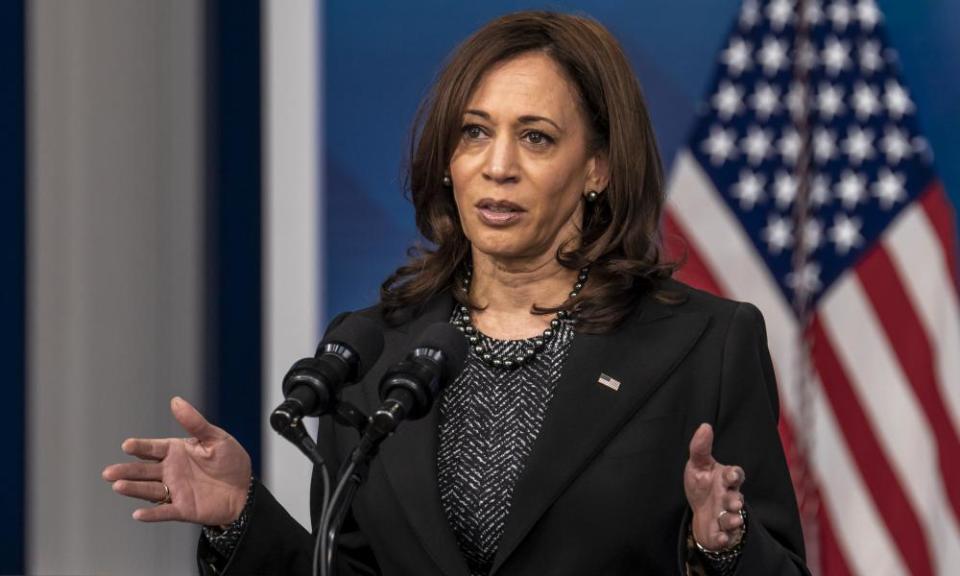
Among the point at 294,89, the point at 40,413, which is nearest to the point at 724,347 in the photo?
the point at 294,89

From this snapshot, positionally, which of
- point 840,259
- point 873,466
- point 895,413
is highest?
point 840,259

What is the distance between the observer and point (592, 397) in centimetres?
203

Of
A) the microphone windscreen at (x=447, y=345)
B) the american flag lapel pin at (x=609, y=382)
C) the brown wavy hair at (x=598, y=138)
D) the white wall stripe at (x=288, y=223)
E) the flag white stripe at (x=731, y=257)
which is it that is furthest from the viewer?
the white wall stripe at (x=288, y=223)

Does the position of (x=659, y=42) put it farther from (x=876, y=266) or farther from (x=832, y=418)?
(x=832, y=418)

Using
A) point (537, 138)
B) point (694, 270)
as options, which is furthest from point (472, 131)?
point (694, 270)

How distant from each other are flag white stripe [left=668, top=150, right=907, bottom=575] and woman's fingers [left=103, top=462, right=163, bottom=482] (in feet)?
6.38

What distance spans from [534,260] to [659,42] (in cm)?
157

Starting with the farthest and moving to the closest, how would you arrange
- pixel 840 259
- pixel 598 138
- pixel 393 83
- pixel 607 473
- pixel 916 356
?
pixel 393 83 → pixel 840 259 → pixel 916 356 → pixel 598 138 → pixel 607 473

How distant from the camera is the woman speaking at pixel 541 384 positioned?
6.37 ft

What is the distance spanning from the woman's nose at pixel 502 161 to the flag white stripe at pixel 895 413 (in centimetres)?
163

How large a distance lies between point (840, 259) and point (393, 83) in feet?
4.03
